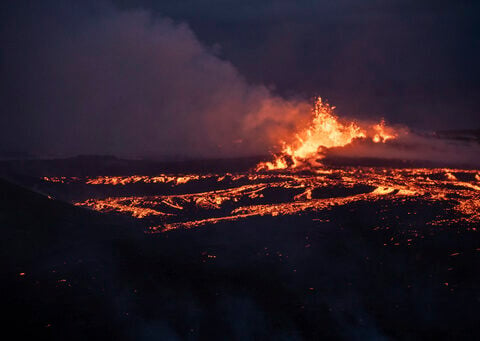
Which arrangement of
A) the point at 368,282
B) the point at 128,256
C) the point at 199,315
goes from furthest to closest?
the point at 128,256
the point at 368,282
the point at 199,315

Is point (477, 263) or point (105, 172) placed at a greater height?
point (105, 172)

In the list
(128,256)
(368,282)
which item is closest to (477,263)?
(368,282)

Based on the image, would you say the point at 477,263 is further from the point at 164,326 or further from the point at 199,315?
the point at 164,326

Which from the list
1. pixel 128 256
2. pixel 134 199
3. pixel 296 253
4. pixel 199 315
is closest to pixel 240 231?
pixel 296 253

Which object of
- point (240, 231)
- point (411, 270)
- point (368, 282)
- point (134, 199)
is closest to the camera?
point (368, 282)

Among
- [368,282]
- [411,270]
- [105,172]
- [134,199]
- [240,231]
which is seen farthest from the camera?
[105,172]

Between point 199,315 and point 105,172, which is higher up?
point 105,172

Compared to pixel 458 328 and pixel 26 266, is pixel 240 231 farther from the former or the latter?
pixel 458 328

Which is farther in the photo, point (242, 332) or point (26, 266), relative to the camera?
point (26, 266)

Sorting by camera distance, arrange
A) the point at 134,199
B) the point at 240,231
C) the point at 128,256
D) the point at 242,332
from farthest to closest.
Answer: the point at 134,199, the point at 240,231, the point at 128,256, the point at 242,332
